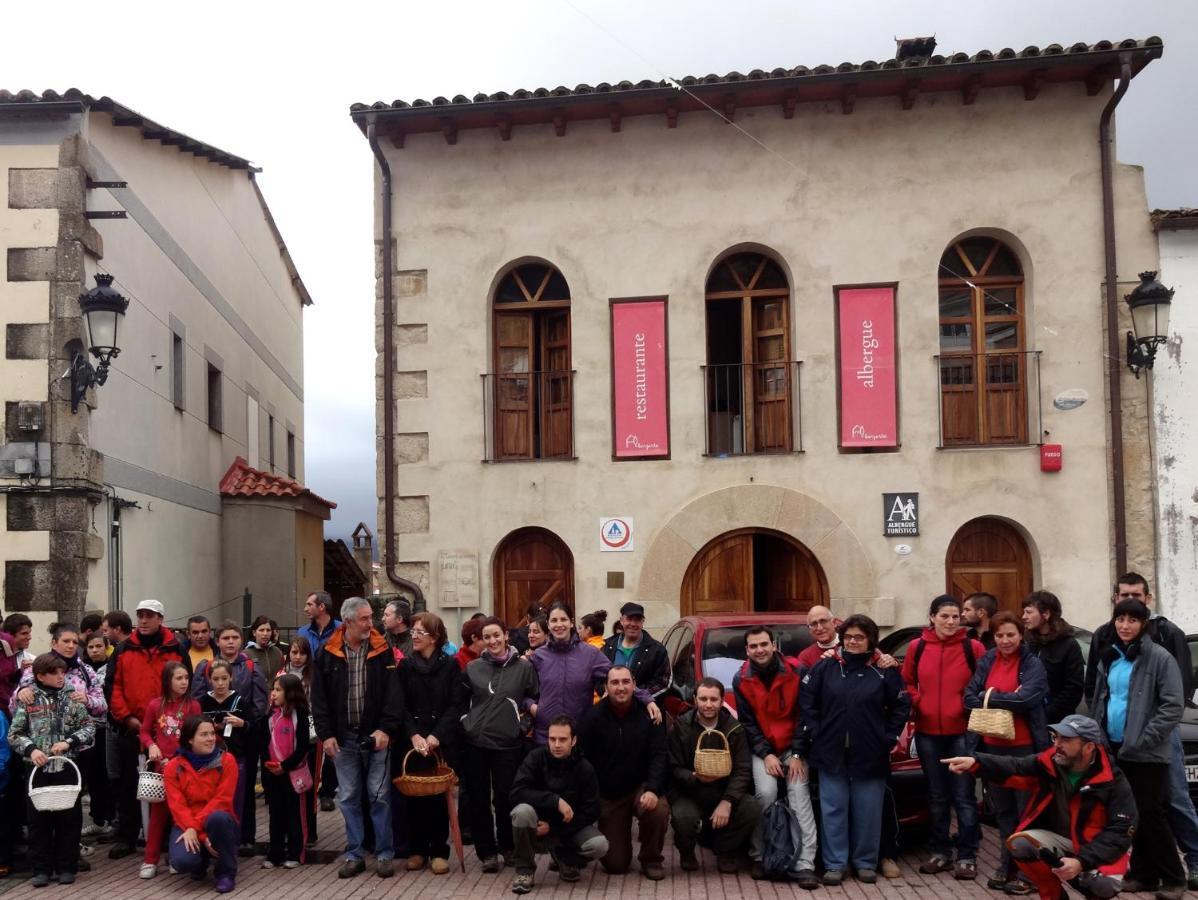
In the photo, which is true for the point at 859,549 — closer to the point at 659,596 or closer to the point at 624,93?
the point at 659,596

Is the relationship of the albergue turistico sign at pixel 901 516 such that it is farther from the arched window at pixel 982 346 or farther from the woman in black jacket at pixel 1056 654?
the woman in black jacket at pixel 1056 654

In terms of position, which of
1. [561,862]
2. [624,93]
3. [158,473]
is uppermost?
[624,93]

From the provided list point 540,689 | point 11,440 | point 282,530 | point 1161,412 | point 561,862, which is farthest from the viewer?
point 282,530

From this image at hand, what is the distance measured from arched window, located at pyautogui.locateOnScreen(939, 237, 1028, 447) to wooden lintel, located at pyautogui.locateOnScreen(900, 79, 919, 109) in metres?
1.78

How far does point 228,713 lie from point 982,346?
981 centimetres

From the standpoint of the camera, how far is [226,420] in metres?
20.8

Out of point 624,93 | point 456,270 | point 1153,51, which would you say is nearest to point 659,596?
point 456,270

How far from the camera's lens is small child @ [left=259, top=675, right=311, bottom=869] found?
906 cm

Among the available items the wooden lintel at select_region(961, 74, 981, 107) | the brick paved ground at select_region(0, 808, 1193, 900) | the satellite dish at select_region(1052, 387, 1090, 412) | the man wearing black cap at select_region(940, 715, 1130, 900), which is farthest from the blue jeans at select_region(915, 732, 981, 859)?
the wooden lintel at select_region(961, 74, 981, 107)

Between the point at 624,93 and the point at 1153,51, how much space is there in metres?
6.09

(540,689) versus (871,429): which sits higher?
(871,429)

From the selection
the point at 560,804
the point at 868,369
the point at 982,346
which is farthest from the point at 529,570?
the point at 560,804

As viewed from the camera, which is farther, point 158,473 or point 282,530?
point 282,530

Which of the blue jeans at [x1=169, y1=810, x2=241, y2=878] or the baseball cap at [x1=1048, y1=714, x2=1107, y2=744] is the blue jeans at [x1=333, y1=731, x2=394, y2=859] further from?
the baseball cap at [x1=1048, y1=714, x2=1107, y2=744]
